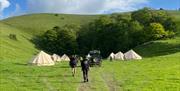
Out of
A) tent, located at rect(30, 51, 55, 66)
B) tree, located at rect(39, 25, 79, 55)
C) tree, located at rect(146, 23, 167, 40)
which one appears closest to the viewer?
tent, located at rect(30, 51, 55, 66)

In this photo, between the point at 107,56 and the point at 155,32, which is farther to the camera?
the point at 107,56

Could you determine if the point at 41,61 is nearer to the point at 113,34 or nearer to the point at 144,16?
the point at 113,34

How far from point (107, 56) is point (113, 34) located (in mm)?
8405

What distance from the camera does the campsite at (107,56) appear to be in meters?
40.8

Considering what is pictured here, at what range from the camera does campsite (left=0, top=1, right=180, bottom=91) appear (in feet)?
134

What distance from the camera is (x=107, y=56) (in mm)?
156500

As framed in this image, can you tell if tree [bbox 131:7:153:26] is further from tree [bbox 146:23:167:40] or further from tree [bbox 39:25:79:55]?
tree [bbox 39:25:79:55]

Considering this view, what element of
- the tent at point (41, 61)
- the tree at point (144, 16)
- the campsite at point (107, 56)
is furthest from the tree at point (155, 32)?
the tent at point (41, 61)

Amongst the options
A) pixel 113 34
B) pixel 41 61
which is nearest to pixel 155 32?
pixel 113 34

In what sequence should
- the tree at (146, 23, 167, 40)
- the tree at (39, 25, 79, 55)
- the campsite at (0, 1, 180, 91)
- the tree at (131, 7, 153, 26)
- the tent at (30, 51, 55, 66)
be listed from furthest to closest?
the tree at (39, 25, 79, 55)
the tree at (131, 7, 153, 26)
the tree at (146, 23, 167, 40)
the tent at (30, 51, 55, 66)
the campsite at (0, 1, 180, 91)

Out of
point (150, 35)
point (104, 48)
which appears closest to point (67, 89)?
point (150, 35)

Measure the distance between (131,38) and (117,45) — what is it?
250 inches

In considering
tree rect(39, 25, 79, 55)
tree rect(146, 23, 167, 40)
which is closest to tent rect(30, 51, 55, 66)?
tree rect(146, 23, 167, 40)

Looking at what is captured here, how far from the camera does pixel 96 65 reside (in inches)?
2704
